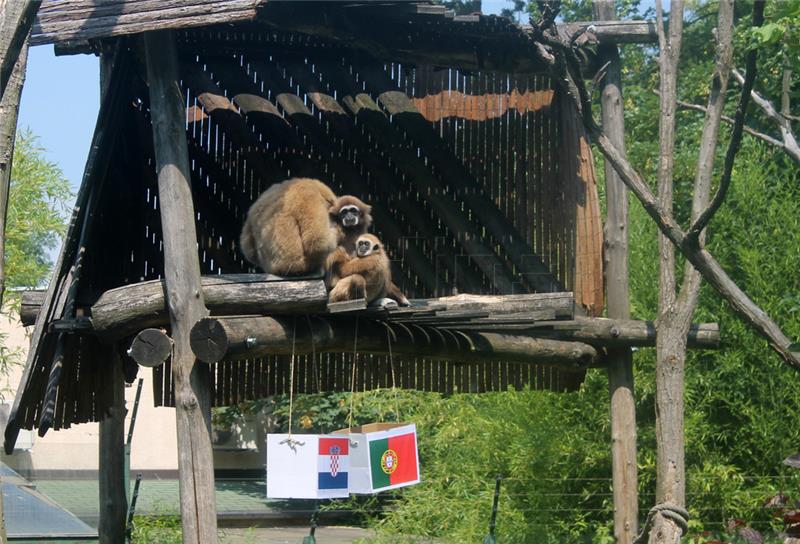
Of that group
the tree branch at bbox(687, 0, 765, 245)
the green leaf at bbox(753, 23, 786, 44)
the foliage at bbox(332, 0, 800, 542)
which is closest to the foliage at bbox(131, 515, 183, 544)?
the foliage at bbox(332, 0, 800, 542)

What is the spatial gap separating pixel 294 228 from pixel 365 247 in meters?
0.52

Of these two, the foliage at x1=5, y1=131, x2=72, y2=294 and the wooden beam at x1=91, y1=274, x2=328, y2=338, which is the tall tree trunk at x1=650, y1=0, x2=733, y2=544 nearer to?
the wooden beam at x1=91, y1=274, x2=328, y2=338

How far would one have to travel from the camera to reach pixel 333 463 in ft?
19.1

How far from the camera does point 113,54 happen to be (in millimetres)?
7449

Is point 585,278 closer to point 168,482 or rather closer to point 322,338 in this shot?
point 322,338

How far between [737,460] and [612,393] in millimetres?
3915

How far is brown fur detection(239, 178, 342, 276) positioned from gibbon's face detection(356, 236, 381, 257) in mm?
157

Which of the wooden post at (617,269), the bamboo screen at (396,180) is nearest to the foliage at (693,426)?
the wooden post at (617,269)

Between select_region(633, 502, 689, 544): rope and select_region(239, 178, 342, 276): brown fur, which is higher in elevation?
select_region(239, 178, 342, 276): brown fur

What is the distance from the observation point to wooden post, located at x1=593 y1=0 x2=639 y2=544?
8.13 m

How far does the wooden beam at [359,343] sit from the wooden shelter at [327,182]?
2 cm

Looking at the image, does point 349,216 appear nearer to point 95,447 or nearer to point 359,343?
point 359,343

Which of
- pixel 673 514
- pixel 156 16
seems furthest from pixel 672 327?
pixel 156 16

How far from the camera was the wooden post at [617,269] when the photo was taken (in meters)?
8.13
